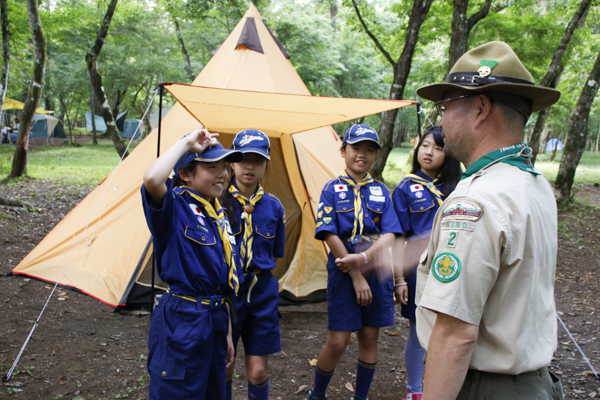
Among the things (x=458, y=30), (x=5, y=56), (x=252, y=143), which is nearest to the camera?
(x=252, y=143)

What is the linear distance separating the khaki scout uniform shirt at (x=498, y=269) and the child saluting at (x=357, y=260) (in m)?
1.45

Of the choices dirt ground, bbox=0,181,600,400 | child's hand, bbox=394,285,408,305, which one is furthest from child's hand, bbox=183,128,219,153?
dirt ground, bbox=0,181,600,400

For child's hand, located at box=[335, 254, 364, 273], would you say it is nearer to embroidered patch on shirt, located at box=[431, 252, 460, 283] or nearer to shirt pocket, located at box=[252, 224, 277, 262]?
shirt pocket, located at box=[252, 224, 277, 262]

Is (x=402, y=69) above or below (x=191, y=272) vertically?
above

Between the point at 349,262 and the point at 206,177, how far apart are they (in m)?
1.02

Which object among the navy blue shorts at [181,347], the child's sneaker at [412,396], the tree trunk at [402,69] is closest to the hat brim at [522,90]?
the navy blue shorts at [181,347]

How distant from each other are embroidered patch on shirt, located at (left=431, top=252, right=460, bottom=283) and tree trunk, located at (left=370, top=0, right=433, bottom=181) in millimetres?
6449

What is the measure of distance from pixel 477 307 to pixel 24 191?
9682mm

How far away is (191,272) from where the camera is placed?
6.17 ft

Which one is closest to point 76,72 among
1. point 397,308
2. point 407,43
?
point 407,43

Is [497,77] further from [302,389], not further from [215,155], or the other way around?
[302,389]

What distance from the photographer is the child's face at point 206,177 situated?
200 cm

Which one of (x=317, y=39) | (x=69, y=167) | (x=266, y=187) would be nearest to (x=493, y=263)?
(x=266, y=187)

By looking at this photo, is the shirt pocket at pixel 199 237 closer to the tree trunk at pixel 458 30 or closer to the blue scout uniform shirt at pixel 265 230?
the blue scout uniform shirt at pixel 265 230
